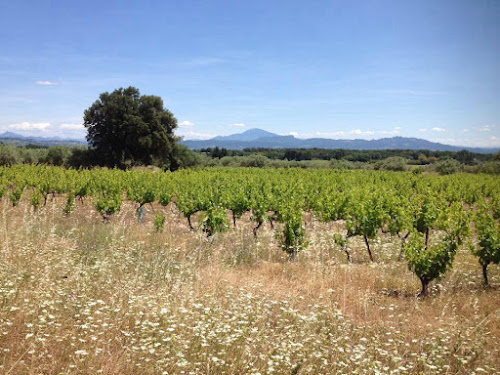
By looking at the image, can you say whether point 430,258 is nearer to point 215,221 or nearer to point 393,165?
point 215,221

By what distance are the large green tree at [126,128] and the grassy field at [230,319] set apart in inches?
1426

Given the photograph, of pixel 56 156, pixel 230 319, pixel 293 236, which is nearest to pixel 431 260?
pixel 293 236

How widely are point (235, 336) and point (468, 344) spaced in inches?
149

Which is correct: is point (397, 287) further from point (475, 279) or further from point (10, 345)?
point (10, 345)

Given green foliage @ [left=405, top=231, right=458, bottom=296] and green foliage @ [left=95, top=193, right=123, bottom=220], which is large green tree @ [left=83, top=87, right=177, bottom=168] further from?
green foliage @ [left=405, top=231, right=458, bottom=296]

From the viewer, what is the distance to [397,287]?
926cm

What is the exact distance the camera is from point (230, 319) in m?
5.03

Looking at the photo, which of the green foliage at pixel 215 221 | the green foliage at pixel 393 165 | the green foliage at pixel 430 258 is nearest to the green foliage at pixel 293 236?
the green foliage at pixel 215 221

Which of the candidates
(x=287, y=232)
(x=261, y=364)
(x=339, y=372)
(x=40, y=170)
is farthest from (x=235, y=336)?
(x=40, y=170)

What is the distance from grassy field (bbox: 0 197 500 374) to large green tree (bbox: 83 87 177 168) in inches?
1426

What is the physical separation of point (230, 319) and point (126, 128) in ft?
140

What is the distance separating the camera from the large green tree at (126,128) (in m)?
43.9

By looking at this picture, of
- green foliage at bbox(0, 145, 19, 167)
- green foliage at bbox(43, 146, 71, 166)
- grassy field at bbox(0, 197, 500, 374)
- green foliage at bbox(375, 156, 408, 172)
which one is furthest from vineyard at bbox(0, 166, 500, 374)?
green foliage at bbox(375, 156, 408, 172)

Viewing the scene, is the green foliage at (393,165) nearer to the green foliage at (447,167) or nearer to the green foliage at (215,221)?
the green foliage at (447,167)
